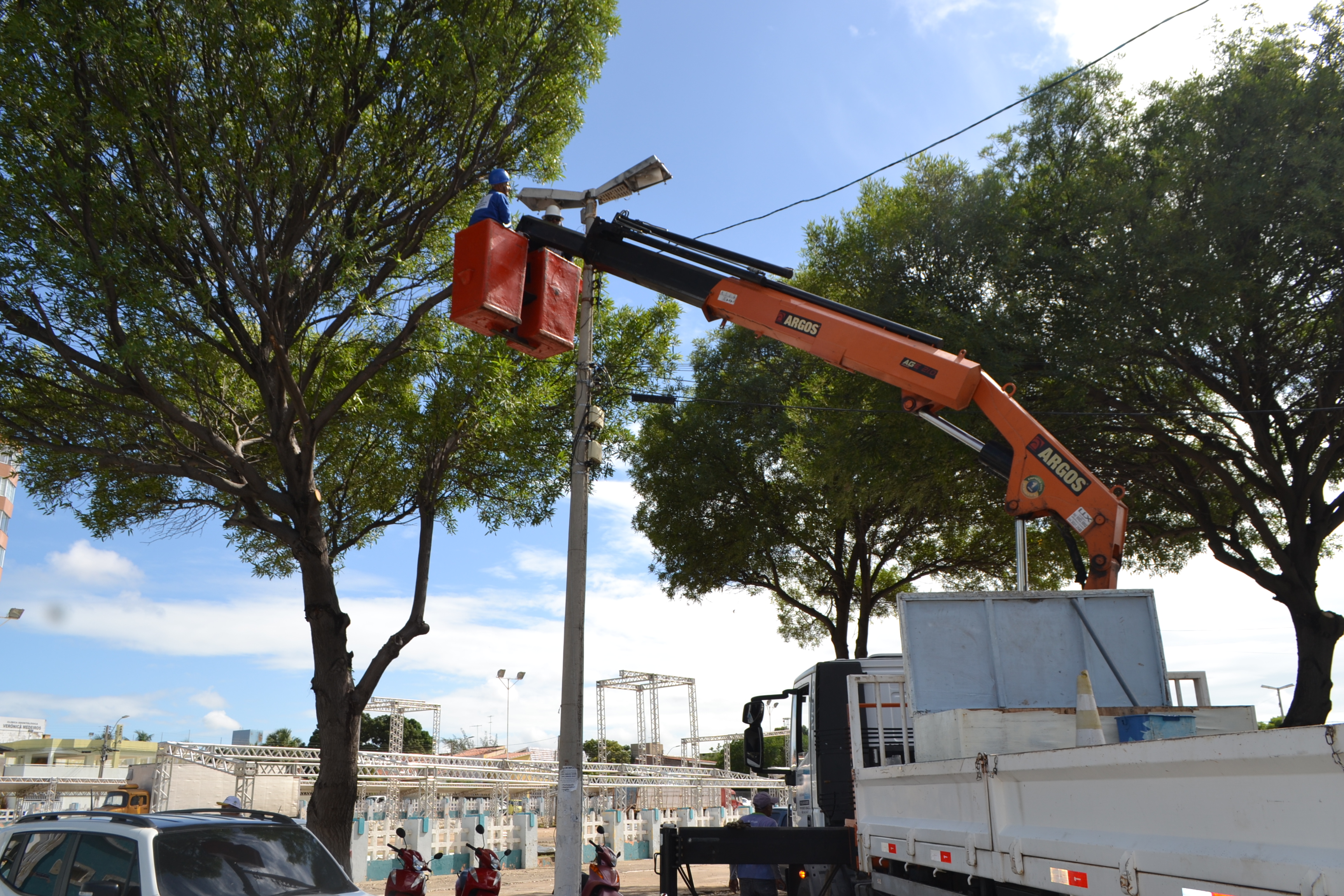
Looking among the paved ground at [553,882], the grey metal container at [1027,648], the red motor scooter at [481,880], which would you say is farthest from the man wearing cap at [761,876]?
the paved ground at [553,882]

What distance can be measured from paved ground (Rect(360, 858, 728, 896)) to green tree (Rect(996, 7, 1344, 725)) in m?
10.2

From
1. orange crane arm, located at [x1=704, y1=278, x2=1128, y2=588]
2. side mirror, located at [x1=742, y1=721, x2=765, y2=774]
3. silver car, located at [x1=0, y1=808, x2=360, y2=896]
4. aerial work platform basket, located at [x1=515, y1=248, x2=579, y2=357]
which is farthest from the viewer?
side mirror, located at [x1=742, y1=721, x2=765, y2=774]

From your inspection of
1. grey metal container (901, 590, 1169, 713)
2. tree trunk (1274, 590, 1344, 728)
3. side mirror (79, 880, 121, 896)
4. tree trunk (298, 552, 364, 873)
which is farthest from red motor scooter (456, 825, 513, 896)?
tree trunk (1274, 590, 1344, 728)

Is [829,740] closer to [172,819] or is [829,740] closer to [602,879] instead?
[602,879]

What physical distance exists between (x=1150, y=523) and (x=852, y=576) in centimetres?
743

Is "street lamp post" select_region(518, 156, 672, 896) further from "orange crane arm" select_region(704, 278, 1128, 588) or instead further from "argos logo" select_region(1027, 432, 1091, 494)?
"argos logo" select_region(1027, 432, 1091, 494)

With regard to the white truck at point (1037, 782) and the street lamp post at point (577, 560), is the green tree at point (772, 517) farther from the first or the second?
the white truck at point (1037, 782)

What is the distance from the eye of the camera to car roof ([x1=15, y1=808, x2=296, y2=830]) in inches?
223

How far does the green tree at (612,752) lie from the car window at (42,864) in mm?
74256

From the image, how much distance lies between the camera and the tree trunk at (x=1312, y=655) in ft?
42.1

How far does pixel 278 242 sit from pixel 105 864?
28.0 feet

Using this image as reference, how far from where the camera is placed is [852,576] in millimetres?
22047

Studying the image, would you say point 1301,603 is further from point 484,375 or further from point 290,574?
point 290,574

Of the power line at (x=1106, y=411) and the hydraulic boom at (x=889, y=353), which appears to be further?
the power line at (x=1106, y=411)
